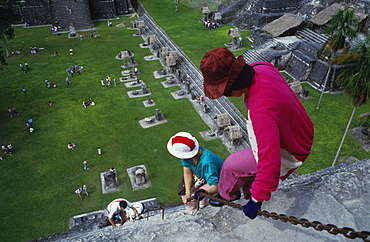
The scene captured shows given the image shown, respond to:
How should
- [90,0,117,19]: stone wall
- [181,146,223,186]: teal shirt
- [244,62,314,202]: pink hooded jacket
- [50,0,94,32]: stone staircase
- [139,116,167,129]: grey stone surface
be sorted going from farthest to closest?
[90,0,117,19]: stone wall
[50,0,94,32]: stone staircase
[139,116,167,129]: grey stone surface
[181,146,223,186]: teal shirt
[244,62,314,202]: pink hooded jacket

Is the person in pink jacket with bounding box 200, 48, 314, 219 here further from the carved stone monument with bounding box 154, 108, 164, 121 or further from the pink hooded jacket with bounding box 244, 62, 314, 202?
the carved stone monument with bounding box 154, 108, 164, 121

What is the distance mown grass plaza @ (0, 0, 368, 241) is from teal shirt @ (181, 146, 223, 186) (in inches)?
415

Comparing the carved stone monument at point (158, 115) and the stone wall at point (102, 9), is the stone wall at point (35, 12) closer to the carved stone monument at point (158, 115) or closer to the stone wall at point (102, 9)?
the stone wall at point (102, 9)

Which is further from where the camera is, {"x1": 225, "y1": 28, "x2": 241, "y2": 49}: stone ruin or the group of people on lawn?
{"x1": 225, "y1": 28, "x2": 241, "y2": 49}: stone ruin

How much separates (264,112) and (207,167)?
1.97m

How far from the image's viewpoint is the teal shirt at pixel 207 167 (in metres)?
5.17

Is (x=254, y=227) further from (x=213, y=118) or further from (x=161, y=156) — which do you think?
(x=213, y=118)

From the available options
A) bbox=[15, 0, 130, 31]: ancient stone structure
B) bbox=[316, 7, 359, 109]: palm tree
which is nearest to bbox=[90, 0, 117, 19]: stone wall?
bbox=[15, 0, 130, 31]: ancient stone structure

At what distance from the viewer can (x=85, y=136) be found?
20375mm

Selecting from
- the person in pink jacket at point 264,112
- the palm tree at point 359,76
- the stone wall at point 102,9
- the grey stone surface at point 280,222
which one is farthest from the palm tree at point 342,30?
the stone wall at point 102,9

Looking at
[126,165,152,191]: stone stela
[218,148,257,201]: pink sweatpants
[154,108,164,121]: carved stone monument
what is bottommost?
[126,165,152,191]: stone stela

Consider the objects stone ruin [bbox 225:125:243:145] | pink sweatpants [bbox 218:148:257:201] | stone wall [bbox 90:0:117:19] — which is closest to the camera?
pink sweatpants [bbox 218:148:257:201]

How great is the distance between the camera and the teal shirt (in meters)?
5.17

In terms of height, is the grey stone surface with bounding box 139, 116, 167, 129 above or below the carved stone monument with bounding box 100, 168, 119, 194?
above
